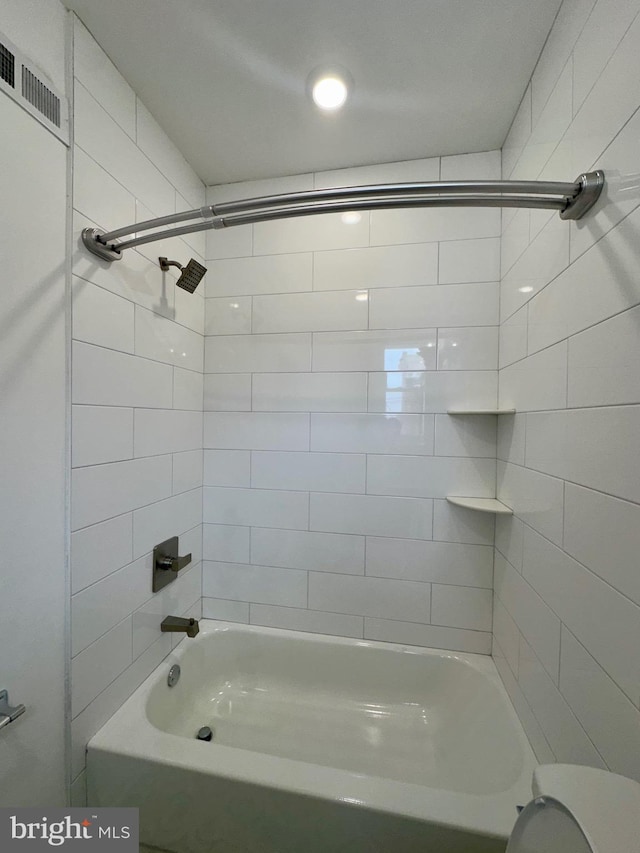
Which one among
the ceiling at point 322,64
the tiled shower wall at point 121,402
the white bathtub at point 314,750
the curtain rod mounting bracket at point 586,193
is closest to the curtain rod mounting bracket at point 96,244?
the tiled shower wall at point 121,402

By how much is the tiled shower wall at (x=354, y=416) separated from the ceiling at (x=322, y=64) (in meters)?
0.16

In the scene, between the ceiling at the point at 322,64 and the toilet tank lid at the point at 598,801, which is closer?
the toilet tank lid at the point at 598,801

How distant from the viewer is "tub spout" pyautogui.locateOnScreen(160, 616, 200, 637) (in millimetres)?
1312

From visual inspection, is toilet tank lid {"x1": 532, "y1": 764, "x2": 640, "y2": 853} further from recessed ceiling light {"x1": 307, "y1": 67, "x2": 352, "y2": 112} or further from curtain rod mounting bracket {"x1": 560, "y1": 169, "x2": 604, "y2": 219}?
recessed ceiling light {"x1": 307, "y1": 67, "x2": 352, "y2": 112}

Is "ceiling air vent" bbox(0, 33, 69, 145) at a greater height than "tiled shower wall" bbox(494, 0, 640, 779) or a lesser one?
greater

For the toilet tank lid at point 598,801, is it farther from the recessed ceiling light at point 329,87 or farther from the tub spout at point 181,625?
the recessed ceiling light at point 329,87

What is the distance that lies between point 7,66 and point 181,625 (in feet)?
5.52

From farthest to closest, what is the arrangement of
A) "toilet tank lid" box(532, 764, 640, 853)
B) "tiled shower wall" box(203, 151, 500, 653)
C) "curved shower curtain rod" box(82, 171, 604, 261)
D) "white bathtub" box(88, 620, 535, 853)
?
"tiled shower wall" box(203, 151, 500, 653), "white bathtub" box(88, 620, 535, 853), "curved shower curtain rod" box(82, 171, 604, 261), "toilet tank lid" box(532, 764, 640, 853)

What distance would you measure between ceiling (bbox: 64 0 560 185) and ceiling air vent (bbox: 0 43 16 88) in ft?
1.08

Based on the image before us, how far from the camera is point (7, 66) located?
0.77 metres

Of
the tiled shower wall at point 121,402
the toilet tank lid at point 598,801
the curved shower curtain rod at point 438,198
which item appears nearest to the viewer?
the toilet tank lid at point 598,801

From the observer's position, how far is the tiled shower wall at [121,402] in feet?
3.20

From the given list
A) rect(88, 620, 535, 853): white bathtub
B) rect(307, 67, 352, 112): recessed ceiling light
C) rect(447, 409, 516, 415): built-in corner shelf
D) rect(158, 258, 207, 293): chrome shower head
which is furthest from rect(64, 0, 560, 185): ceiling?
rect(88, 620, 535, 853): white bathtub

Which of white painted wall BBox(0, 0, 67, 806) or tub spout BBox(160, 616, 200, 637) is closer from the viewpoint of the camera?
white painted wall BBox(0, 0, 67, 806)
